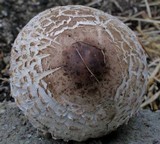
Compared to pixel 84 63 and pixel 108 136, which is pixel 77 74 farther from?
pixel 108 136

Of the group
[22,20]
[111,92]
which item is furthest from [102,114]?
[22,20]

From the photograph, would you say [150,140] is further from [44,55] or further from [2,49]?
[2,49]

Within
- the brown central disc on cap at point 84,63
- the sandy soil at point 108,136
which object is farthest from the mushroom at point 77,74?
the sandy soil at point 108,136

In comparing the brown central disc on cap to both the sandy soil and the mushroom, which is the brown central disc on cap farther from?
the sandy soil

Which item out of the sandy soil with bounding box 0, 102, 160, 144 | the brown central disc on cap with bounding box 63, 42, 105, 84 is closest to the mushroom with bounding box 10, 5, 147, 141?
the brown central disc on cap with bounding box 63, 42, 105, 84

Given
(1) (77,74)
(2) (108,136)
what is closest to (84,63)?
(1) (77,74)

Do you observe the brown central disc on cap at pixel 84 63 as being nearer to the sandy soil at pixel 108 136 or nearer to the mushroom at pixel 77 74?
the mushroom at pixel 77 74
